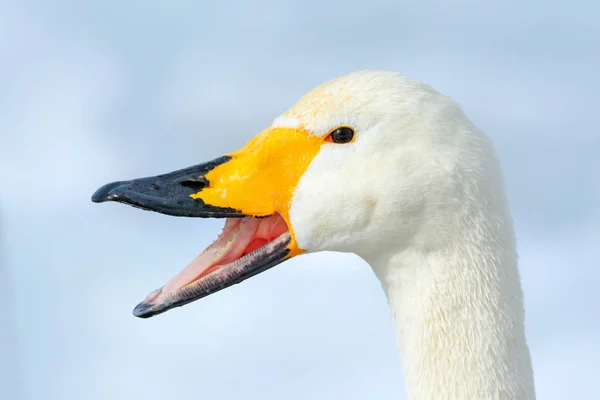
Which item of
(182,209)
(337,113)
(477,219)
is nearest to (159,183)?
(182,209)

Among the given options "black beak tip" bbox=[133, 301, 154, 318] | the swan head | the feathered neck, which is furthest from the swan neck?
"black beak tip" bbox=[133, 301, 154, 318]

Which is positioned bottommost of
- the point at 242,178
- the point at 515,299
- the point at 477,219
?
the point at 515,299

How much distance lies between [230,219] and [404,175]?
3.86ft

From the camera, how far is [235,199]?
19.3 ft

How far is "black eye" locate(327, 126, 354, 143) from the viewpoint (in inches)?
227

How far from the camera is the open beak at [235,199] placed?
586cm

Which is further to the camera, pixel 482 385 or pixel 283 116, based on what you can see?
pixel 283 116

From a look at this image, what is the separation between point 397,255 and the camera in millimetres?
5758

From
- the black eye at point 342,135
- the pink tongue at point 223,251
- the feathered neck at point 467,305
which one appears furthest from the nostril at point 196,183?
the feathered neck at point 467,305

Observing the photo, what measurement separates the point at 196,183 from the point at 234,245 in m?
0.44

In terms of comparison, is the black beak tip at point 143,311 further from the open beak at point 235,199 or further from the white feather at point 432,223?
the white feather at point 432,223

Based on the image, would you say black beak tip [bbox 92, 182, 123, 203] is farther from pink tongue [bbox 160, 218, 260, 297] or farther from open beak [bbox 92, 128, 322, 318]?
pink tongue [bbox 160, 218, 260, 297]

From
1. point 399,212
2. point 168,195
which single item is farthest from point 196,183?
point 399,212

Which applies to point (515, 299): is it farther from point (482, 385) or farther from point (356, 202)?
point (356, 202)
